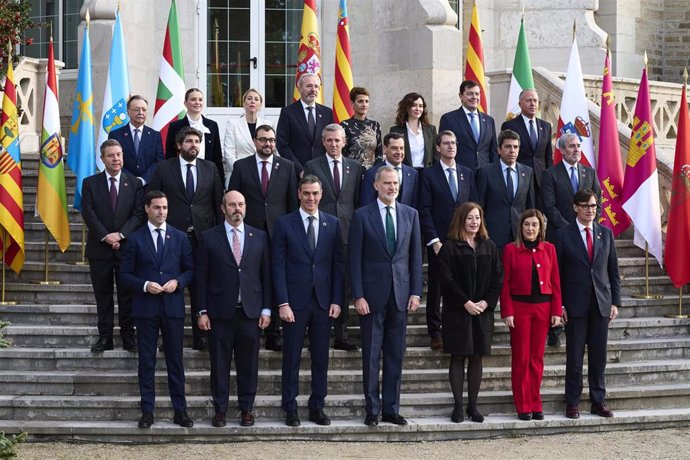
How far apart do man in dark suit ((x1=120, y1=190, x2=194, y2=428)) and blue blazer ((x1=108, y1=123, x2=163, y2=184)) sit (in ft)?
4.53

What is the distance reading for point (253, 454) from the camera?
9.40m

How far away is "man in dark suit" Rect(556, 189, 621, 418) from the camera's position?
10391mm

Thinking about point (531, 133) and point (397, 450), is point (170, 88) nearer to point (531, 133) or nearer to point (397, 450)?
point (531, 133)

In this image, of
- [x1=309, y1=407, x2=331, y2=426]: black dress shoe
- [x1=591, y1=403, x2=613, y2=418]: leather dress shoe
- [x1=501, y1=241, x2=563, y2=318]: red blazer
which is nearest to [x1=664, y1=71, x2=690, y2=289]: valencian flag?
[x1=591, y1=403, x2=613, y2=418]: leather dress shoe

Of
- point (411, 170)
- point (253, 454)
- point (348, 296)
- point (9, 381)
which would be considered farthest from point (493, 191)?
point (9, 381)

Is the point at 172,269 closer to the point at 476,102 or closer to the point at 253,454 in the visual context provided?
the point at 253,454

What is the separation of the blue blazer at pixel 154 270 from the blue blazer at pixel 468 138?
3.04 meters

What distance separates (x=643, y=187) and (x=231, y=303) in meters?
4.97

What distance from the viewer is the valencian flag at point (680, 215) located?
12.4 m

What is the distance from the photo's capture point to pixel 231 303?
9.94m

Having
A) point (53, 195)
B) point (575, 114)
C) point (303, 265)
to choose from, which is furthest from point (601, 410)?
point (53, 195)

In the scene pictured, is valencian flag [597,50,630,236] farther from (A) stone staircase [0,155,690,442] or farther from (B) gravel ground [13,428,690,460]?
(B) gravel ground [13,428,690,460]

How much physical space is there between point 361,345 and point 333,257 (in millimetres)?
874

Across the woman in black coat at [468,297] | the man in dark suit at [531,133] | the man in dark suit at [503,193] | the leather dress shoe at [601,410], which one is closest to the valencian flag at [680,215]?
the man in dark suit at [531,133]
